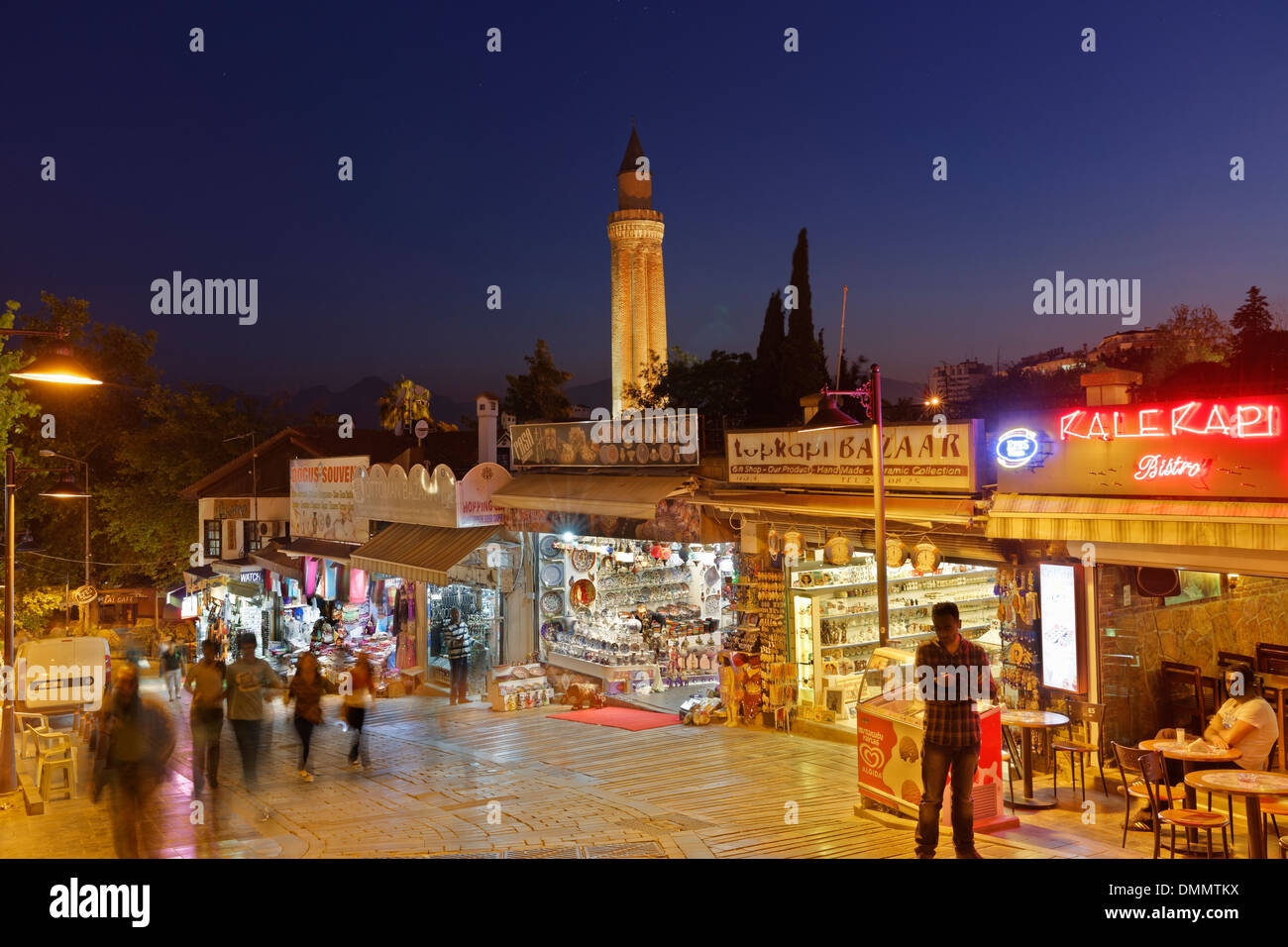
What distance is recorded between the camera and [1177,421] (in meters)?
9.27

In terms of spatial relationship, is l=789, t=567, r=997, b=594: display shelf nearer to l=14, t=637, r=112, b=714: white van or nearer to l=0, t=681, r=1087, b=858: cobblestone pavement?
l=0, t=681, r=1087, b=858: cobblestone pavement

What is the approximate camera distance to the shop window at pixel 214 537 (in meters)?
39.1

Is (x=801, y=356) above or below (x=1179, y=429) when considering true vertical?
above

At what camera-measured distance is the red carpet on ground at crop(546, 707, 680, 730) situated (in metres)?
14.9

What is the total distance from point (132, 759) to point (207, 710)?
2.42 m

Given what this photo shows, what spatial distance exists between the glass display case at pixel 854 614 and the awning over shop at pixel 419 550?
705 cm

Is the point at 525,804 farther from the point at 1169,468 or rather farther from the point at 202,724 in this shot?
the point at 1169,468

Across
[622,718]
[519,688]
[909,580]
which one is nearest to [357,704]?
[622,718]

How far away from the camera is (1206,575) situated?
11172 mm

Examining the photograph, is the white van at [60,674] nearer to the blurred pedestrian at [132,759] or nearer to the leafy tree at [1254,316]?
the blurred pedestrian at [132,759]

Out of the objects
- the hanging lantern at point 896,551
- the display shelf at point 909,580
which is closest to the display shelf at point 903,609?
the display shelf at point 909,580
